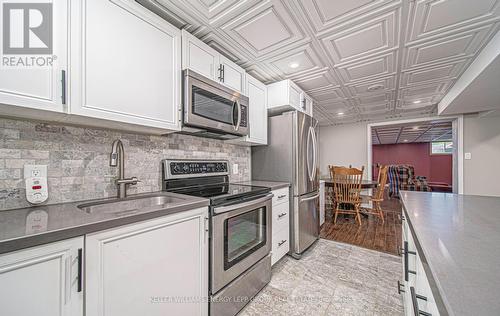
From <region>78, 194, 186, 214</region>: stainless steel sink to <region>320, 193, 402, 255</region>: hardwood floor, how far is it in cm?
253

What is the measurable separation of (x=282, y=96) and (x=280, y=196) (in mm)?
1280

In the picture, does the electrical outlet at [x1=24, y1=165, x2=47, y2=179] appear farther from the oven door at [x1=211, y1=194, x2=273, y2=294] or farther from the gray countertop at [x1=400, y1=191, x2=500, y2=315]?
the gray countertop at [x1=400, y1=191, x2=500, y2=315]

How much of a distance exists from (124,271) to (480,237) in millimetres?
1428

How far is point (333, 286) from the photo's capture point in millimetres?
1769

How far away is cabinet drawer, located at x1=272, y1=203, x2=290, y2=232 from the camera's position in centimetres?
205

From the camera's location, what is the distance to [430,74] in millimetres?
2463

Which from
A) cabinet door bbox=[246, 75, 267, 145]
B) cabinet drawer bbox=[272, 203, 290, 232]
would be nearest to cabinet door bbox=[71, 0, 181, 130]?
cabinet door bbox=[246, 75, 267, 145]

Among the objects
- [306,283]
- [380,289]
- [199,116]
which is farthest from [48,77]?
[380,289]

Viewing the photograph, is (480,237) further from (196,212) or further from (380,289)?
(380,289)

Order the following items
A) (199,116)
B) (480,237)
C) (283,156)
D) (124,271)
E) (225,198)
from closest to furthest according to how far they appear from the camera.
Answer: (480,237) < (124,271) < (225,198) < (199,116) < (283,156)

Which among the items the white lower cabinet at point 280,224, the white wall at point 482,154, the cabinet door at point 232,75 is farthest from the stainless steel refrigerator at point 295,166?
the white wall at point 482,154

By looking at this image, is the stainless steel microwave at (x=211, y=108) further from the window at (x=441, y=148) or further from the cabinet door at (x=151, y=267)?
the window at (x=441, y=148)

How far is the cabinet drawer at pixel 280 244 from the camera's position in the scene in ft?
6.65

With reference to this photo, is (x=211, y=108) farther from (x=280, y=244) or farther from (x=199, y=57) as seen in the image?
(x=280, y=244)
